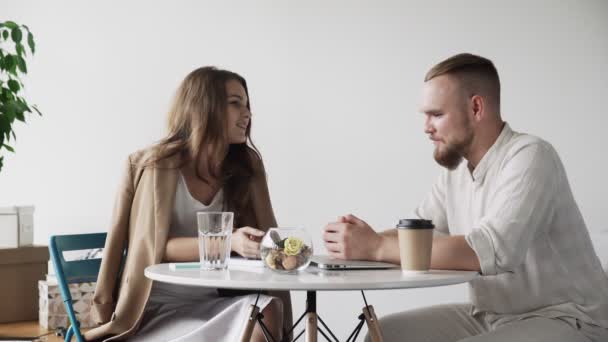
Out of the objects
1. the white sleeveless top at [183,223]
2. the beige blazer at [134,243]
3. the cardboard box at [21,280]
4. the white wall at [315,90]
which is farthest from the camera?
the cardboard box at [21,280]

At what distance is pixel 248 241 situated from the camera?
1.99 meters

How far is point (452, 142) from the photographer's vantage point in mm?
1948

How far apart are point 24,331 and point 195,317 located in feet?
5.76

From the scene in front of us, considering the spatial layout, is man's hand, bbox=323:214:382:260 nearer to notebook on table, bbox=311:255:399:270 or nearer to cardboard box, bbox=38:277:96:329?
notebook on table, bbox=311:255:399:270

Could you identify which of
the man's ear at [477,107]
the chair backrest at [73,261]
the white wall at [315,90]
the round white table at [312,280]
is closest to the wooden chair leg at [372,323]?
the round white table at [312,280]

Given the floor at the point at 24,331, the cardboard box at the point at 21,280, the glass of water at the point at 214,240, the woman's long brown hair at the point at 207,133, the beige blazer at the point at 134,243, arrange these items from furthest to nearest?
the cardboard box at the point at 21,280, the floor at the point at 24,331, the woman's long brown hair at the point at 207,133, the beige blazer at the point at 134,243, the glass of water at the point at 214,240

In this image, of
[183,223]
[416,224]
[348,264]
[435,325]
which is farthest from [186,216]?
[416,224]

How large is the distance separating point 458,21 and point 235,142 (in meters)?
1.18

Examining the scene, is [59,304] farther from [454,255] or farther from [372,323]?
[454,255]

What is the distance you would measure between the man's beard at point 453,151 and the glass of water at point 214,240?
1.93 feet

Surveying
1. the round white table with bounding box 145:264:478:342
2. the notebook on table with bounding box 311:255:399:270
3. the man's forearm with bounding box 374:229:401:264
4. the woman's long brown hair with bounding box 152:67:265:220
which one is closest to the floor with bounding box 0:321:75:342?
the woman's long brown hair with bounding box 152:67:265:220

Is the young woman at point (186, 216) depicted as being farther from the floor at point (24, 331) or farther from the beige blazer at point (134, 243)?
the floor at point (24, 331)

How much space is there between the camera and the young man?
5.53 feet

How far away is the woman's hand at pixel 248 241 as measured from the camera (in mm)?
1972
